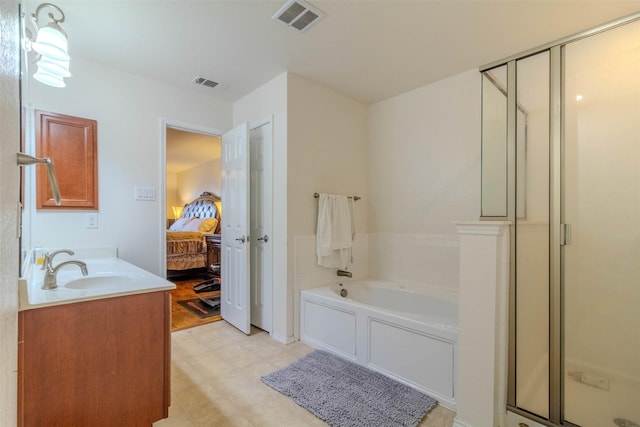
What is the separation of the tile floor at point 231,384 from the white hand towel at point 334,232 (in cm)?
84

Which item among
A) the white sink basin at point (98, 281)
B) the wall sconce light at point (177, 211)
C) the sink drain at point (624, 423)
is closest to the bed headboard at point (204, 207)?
the wall sconce light at point (177, 211)

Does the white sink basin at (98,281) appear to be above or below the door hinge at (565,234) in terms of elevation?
below

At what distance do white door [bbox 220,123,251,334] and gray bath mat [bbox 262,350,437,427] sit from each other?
0.87 metres

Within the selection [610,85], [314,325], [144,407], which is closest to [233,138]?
[314,325]

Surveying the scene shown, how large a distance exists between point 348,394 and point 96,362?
139 centimetres

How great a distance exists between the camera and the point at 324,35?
2.11m

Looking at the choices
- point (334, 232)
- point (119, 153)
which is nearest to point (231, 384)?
point (334, 232)

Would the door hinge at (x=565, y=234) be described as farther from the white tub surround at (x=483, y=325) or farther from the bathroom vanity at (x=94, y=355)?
the bathroom vanity at (x=94, y=355)

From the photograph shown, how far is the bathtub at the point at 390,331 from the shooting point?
1.81 metres

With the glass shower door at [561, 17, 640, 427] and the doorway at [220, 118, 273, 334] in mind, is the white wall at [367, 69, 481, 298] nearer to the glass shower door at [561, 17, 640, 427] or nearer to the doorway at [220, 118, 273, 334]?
the glass shower door at [561, 17, 640, 427]

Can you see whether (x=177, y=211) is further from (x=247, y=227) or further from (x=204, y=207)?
(x=247, y=227)

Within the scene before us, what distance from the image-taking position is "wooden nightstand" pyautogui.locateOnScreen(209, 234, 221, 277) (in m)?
5.28

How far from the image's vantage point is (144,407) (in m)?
1.36

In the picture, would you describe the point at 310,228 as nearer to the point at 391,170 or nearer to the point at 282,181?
the point at 282,181
